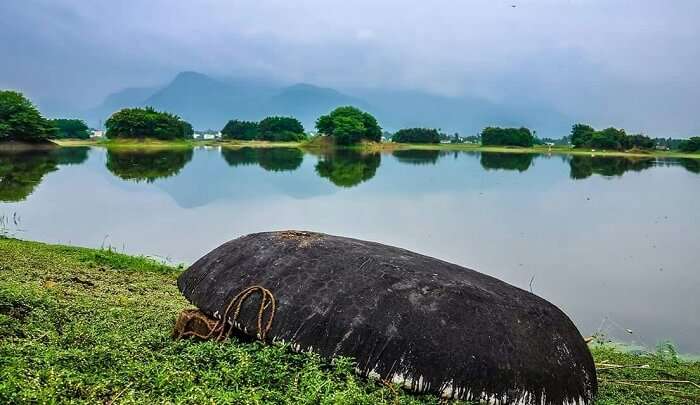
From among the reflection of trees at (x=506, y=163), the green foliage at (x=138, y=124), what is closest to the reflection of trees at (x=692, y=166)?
the reflection of trees at (x=506, y=163)

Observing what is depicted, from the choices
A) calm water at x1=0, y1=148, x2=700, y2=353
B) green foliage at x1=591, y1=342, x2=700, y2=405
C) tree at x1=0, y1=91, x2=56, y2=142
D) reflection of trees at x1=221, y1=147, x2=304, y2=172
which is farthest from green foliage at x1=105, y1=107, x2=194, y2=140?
green foliage at x1=591, y1=342, x2=700, y2=405

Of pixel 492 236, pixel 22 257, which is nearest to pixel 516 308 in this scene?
pixel 22 257

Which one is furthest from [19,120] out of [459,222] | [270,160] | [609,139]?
[609,139]

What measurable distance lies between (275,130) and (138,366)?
387 feet

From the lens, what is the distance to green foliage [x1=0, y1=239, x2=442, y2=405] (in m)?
4.36

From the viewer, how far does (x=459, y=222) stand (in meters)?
24.5

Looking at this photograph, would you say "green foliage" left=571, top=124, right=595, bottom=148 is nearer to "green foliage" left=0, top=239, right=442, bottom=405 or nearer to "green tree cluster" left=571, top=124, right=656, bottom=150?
"green tree cluster" left=571, top=124, right=656, bottom=150

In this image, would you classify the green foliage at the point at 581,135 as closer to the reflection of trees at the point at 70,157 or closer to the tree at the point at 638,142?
the tree at the point at 638,142

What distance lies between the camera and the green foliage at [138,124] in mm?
92062

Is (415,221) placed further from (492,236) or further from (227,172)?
(227,172)

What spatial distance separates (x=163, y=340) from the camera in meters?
6.18

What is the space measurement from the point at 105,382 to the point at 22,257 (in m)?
9.19

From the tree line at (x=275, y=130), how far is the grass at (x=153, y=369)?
252 ft

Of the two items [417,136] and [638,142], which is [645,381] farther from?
[417,136]
